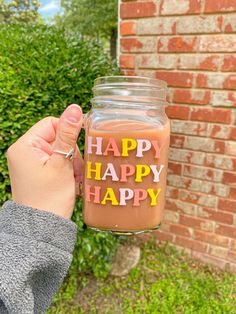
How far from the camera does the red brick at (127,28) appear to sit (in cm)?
210

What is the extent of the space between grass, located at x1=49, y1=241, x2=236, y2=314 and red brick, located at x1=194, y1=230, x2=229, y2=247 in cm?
18

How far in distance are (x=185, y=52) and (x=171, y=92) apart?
0.24 meters

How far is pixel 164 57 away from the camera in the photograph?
6.67ft

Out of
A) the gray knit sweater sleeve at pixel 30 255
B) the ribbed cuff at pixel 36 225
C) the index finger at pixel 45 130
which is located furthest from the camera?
the index finger at pixel 45 130

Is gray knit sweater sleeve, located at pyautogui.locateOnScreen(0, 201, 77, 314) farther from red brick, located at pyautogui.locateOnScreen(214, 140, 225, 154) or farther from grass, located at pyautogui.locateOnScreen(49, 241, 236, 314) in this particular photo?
red brick, located at pyautogui.locateOnScreen(214, 140, 225, 154)

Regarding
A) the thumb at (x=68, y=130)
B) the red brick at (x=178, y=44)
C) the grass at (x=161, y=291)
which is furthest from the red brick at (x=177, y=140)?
the thumb at (x=68, y=130)

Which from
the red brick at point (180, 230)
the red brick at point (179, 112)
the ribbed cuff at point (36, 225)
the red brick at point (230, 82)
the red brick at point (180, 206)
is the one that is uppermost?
the red brick at point (230, 82)

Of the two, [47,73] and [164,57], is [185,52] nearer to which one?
[164,57]

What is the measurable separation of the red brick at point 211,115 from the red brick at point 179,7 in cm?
54

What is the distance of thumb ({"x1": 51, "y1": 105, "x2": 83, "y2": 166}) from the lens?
1000 millimetres

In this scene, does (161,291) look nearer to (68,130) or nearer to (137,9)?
(68,130)

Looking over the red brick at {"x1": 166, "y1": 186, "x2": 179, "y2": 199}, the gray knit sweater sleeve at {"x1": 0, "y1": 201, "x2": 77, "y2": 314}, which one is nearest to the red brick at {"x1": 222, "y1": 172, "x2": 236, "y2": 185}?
the red brick at {"x1": 166, "y1": 186, "x2": 179, "y2": 199}

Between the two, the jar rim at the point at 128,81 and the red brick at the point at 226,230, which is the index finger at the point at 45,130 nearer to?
the jar rim at the point at 128,81

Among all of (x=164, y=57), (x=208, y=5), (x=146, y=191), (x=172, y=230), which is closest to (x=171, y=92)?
(x=164, y=57)
